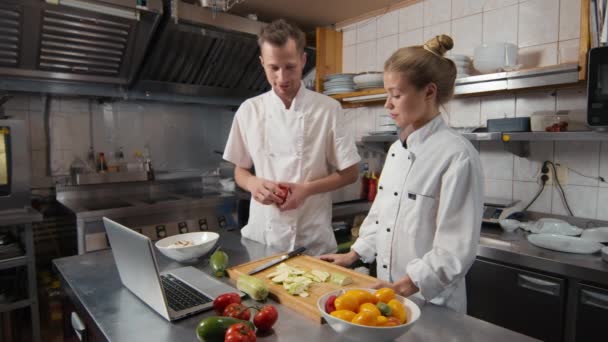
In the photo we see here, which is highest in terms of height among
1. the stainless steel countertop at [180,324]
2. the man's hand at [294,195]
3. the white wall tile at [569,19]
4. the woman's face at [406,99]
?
the white wall tile at [569,19]

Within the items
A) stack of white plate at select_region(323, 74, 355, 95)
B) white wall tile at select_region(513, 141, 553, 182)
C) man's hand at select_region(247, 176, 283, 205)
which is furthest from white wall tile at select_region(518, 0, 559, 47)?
man's hand at select_region(247, 176, 283, 205)

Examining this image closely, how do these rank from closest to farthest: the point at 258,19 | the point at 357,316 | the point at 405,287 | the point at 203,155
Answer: the point at 357,316
the point at 405,287
the point at 258,19
the point at 203,155

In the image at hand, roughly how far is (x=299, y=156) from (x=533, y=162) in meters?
1.72

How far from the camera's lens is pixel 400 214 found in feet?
4.38

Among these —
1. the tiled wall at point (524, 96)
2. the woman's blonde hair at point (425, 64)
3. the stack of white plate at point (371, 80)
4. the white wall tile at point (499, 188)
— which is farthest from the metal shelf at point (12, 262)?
the white wall tile at point (499, 188)

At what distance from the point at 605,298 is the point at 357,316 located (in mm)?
1529

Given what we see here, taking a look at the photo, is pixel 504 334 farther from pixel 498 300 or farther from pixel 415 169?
pixel 498 300

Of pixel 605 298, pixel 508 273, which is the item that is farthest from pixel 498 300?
pixel 605 298

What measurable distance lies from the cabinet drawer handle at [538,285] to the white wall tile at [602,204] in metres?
0.75

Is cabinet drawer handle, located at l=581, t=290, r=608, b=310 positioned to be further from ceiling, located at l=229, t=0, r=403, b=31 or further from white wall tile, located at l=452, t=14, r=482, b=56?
ceiling, located at l=229, t=0, r=403, b=31

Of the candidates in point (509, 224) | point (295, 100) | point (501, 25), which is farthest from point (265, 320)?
point (501, 25)

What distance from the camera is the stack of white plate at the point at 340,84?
338cm

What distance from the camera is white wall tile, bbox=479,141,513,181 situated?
2.70 metres

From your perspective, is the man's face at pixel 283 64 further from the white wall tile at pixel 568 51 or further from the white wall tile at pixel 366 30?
the white wall tile at pixel 366 30
